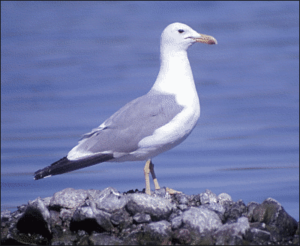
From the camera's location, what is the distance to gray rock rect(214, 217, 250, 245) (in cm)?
397

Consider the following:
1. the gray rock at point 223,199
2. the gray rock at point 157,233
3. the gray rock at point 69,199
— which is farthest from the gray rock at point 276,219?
the gray rock at point 69,199

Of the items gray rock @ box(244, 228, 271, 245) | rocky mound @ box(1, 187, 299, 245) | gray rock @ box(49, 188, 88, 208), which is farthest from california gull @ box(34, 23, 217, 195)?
gray rock @ box(244, 228, 271, 245)

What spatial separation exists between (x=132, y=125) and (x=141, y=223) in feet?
3.87

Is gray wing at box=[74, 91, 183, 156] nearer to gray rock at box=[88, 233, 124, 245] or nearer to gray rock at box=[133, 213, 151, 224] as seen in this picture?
gray rock at box=[133, 213, 151, 224]

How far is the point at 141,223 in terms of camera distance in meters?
4.29

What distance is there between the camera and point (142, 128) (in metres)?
5.17

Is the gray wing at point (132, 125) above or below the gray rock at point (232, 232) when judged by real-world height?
above

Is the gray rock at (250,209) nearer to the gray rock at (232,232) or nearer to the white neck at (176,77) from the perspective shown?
the gray rock at (232,232)

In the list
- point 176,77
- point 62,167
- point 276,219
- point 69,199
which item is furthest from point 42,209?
point 176,77

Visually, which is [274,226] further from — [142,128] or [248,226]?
[142,128]

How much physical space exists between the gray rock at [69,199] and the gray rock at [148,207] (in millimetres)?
468

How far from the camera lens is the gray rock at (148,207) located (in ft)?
14.3

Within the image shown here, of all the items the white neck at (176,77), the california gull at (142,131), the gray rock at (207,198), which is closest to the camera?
the gray rock at (207,198)

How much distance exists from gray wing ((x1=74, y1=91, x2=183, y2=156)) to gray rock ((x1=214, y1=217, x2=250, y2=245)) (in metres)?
1.37
